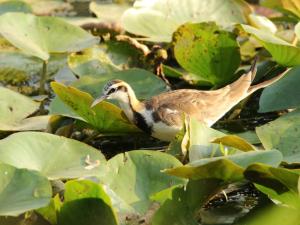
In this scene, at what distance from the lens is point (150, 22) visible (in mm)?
5660

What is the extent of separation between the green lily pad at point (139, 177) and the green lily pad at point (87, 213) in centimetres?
23

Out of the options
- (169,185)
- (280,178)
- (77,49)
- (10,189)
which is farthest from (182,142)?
(77,49)

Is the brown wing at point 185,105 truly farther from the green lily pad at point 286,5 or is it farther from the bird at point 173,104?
the green lily pad at point 286,5

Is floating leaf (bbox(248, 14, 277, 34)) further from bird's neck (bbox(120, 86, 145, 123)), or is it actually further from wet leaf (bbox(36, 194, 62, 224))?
wet leaf (bbox(36, 194, 62, 224))

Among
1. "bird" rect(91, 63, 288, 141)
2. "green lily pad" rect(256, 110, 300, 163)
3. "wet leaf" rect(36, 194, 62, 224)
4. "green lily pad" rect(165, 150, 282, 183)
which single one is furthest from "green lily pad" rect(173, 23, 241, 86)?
"wet leaf" rect(36, 194, 62, 224)

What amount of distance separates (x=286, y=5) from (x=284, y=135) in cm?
168

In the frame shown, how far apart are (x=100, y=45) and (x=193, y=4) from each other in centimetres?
73

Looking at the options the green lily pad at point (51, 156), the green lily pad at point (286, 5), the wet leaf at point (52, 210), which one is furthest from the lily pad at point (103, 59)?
the wet leaf at point (52, 210)

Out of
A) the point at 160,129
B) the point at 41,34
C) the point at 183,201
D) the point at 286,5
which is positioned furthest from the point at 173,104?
the point at 183,201

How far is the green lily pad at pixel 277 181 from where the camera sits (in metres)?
3.18

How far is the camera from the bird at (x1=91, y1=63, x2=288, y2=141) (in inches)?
184

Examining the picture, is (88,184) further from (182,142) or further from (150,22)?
(150,22)

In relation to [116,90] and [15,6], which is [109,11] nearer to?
[15,6]

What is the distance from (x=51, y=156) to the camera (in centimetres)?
361
